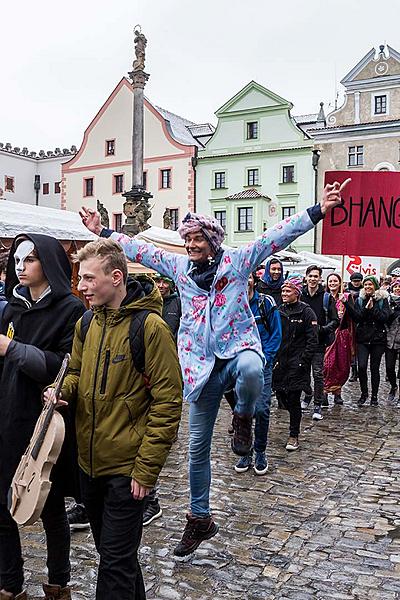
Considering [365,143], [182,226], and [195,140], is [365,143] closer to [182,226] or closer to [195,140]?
[195,140]

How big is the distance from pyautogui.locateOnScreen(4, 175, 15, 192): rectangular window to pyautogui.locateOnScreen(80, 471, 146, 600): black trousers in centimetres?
5267

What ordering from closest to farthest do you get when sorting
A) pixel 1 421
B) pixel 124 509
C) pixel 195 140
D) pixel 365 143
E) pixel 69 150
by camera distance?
pixel 124 509 → pixel 1 421 → pixel 365 143 → pixel 195 140 → pixel 69 150

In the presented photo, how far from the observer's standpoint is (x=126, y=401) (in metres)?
2.82

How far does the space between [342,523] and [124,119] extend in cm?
4166

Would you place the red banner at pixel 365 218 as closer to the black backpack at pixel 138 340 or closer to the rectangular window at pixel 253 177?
the black backpack at pixel 138 340

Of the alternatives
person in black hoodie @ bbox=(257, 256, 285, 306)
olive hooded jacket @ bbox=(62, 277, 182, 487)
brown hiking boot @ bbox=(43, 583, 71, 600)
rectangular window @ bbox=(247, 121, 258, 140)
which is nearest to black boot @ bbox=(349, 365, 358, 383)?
person in black hoodie @ bbox=(257, 256, 285, 306)

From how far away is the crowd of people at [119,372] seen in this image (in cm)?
278

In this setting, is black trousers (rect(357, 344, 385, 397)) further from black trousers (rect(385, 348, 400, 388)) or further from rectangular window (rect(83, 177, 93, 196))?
rectangular window (rect(83, 177, 93, 196))

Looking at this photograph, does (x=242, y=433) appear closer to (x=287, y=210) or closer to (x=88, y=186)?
(x=287, y=210)

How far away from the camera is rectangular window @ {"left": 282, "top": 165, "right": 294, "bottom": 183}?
37.3m

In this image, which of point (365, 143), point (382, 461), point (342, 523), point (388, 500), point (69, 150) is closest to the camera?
point (342, 523)

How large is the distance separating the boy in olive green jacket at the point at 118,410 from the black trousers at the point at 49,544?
33 centimetres

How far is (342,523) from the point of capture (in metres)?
4.81

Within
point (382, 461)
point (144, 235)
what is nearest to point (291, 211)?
point (144, 235)
